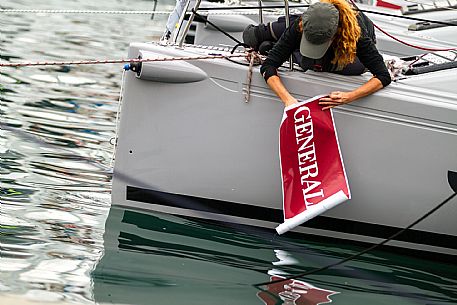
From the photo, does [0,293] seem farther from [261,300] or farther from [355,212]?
[355,212]

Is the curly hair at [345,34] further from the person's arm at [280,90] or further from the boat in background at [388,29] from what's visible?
the boat in background at [388,29]

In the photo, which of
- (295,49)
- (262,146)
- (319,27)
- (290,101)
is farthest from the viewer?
(262,146)

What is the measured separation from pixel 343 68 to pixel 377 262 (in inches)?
49.3

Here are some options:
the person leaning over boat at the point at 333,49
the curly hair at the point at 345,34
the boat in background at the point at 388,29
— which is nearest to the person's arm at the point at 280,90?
the person leaning over boat at the point at 333,49

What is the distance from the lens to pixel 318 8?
598 cm

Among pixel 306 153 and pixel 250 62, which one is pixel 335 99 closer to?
pixel 306 153

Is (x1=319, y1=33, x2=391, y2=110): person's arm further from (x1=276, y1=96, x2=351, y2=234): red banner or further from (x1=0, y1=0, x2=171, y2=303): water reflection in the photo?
(x1=0, y1=0, x2=171, y2=303): water reflection

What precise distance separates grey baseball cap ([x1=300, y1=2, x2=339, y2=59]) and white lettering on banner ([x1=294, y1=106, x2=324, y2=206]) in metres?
0.37

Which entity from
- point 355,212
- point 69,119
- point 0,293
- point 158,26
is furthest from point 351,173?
point 158,26

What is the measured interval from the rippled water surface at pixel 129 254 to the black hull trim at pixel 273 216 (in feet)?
0.39

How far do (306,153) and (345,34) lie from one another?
0.74 meters

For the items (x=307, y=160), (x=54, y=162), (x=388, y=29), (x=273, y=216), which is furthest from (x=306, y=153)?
(x=388, y=29)

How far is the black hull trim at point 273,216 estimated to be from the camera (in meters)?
6.49

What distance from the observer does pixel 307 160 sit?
20.2ft
